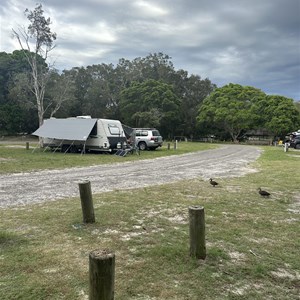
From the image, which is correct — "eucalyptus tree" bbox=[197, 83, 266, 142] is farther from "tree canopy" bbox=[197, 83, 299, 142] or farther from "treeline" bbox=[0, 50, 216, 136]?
"treeline" bbox=[0, 50, 216, 136]

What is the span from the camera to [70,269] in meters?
3.28

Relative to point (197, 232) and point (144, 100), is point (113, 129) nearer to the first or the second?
point (197, 232)

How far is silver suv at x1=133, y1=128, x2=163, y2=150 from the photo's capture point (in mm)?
21969

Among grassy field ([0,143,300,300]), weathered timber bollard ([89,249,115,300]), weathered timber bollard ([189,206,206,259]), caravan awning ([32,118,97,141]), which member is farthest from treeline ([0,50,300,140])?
weathered timber bollard ([89,249,115,300])

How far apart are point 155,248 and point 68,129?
1626cm

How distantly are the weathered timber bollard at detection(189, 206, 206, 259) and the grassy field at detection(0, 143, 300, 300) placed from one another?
0.39 feet

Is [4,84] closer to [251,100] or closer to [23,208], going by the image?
[251,100]

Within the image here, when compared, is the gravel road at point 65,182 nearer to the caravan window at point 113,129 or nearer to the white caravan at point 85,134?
the white caravan at point 85,134

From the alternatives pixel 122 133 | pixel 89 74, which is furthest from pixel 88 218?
pixel 89 74

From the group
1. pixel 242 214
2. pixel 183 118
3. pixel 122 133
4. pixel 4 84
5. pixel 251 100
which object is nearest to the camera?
pixel 242 214

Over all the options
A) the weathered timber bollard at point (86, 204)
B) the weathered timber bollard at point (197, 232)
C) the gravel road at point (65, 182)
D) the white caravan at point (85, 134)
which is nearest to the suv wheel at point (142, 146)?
the white caravan at point (85, 134)

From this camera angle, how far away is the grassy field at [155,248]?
9.68ft

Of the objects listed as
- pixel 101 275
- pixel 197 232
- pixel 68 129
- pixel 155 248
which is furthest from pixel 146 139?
pixel 101 275

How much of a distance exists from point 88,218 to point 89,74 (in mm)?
46590
